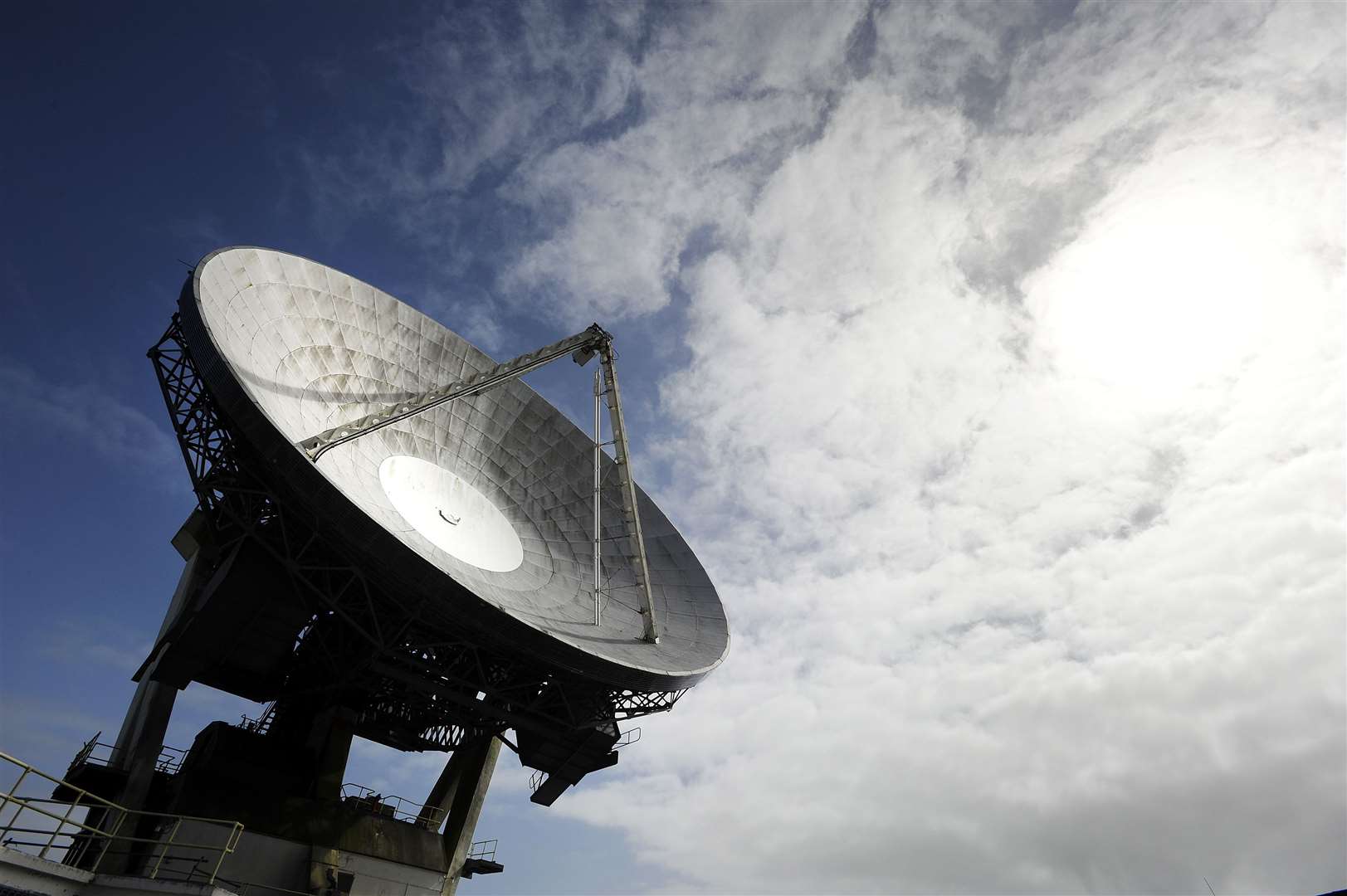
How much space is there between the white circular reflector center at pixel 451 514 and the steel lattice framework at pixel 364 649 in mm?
3602

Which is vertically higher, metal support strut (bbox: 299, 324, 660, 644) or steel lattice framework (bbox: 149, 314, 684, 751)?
metal support strut (bbox: 299, 324, 660, 644)

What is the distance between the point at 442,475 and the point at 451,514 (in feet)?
7.30

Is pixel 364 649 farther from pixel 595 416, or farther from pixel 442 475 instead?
pixel 595 416

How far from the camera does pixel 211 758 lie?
3089 centimetres

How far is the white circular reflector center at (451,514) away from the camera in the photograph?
3086cm

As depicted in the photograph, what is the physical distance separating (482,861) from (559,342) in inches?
888

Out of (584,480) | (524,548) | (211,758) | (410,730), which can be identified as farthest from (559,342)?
(211,758)

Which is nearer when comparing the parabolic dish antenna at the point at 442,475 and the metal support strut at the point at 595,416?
the parabolic dish antenna at the point at 442,475

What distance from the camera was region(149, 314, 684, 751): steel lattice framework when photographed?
26016mm

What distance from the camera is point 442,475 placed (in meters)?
34.1

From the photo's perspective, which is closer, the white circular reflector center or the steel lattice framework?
the steel lattice framework

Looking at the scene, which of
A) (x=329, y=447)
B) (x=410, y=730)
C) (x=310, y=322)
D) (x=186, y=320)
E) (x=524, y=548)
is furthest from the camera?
(x=410, y=730)

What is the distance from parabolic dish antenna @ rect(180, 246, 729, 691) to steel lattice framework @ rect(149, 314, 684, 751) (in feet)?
4.07

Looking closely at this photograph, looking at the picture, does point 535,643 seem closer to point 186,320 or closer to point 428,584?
point 428,584
